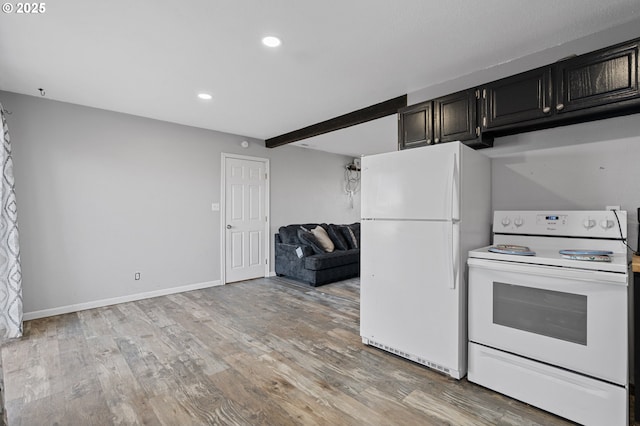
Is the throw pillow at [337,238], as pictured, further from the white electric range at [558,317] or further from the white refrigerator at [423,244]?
the white electric range at [558,317]

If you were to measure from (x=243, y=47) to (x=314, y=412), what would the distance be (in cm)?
255

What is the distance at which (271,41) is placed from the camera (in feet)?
7.37

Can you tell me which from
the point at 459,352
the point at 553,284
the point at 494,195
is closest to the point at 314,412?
the point at 459,352

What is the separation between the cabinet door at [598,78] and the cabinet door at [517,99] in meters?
0.08

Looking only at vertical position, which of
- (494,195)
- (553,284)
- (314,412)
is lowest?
(314,412)

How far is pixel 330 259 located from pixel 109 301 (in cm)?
303

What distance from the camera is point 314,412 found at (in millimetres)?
1842

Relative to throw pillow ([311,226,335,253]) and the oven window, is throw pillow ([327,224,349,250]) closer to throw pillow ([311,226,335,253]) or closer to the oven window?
throw pillow ([311,226,335,253])

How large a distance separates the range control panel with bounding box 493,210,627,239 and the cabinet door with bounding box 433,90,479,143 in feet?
2.32

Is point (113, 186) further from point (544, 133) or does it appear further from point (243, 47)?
point (544, 133)

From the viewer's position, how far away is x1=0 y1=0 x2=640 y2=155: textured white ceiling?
1886mm

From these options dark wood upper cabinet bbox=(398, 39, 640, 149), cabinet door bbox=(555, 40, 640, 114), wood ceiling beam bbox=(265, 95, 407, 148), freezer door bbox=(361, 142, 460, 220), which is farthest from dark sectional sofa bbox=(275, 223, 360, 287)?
cabinet door bbox=(555, 40, 640, 114)

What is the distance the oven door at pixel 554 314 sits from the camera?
5.31 ft

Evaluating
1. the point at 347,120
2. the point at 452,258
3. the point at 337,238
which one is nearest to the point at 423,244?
the point at 452,258
